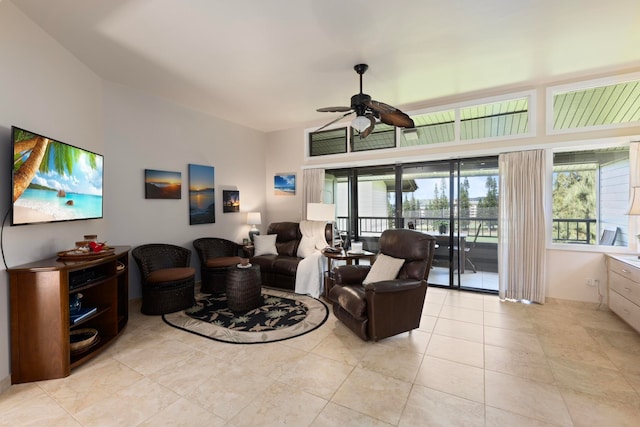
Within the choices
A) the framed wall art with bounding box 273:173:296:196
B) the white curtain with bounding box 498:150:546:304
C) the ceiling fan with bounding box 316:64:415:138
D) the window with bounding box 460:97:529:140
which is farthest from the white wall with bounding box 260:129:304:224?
the white curtain with bounding box 498:150:546:304

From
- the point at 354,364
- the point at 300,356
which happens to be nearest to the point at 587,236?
the point at 354,364

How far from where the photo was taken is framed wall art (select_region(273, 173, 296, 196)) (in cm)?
596

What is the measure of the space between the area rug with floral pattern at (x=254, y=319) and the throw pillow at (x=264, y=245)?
3.36ft

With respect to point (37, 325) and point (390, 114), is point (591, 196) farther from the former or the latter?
point (37, 325)

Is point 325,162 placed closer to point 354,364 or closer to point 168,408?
point 354,364

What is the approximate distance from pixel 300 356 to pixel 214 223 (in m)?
3.30

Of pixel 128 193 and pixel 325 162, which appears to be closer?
pixel 128 193

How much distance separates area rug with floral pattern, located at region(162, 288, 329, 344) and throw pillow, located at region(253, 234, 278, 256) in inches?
40.3

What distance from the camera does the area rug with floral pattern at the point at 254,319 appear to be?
2.96 meters

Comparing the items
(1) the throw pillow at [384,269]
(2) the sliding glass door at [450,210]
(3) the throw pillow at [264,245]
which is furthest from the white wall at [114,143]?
(1) the throw pillow at [384,269]

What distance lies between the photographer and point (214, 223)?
5.08 metres

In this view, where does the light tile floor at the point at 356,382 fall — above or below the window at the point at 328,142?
below

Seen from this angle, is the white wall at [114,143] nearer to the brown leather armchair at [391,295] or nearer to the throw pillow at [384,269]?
the brown leather armchair at [391,295]

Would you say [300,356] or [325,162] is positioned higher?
[325,162]
